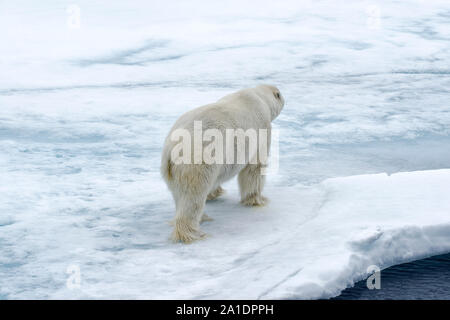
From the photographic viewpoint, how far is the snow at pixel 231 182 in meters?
3.43

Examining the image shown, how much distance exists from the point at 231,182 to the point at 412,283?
82.6 inches

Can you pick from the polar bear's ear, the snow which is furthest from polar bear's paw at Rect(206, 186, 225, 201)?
the polar bear's ear

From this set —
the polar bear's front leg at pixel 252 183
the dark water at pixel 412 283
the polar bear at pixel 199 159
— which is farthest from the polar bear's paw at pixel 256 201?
the dark water at pixel 412 283

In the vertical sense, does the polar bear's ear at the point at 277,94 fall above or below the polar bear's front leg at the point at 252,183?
above

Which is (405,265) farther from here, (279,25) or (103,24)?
(103,24)

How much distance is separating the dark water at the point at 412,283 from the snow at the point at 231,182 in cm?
6

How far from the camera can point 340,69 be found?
9.27m

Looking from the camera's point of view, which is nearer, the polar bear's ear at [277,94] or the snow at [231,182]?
the snow at [231,182]

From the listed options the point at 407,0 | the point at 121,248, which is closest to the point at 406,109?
the point at 121,248

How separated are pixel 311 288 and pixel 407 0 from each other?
12.4 m

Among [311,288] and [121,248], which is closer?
[311,288]

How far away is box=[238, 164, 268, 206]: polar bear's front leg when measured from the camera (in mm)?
4414

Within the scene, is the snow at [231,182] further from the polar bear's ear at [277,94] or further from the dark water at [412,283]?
the polar bear's ear at [277,94]
